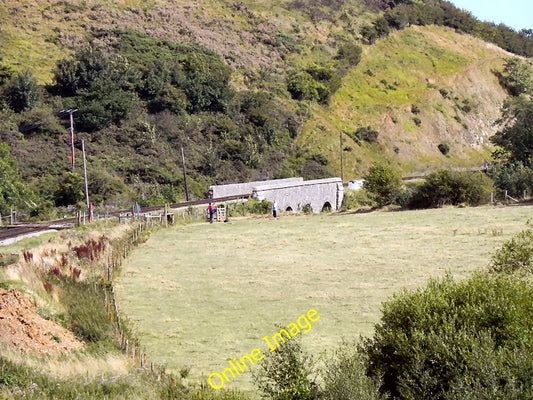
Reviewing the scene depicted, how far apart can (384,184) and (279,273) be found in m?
24.4

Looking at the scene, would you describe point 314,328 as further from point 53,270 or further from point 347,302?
point 53,270

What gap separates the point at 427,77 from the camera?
353ft

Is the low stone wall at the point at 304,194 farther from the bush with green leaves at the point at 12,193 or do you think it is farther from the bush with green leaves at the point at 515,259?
the bush with green leaves at the point at 515,259

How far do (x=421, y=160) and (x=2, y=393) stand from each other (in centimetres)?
8171

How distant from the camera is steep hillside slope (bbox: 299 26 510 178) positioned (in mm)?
84875

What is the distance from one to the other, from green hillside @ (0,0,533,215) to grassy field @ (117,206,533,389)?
1838cm

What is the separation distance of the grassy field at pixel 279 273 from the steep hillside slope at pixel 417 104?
39732mm

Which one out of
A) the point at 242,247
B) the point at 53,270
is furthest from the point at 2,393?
the point at 242,247

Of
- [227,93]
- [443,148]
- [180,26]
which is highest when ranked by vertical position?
[180,26]

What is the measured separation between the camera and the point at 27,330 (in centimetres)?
1462

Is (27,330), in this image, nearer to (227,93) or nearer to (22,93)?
(22,93)

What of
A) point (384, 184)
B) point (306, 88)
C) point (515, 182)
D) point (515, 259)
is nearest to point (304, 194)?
point (384, 184)

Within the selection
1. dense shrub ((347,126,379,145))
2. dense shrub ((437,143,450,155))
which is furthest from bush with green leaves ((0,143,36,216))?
dense shrub ((437,143,450,155))

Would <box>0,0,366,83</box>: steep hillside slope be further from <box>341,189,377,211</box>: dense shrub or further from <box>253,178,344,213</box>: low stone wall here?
<box>341,189,377,211</box>: dense shrub
